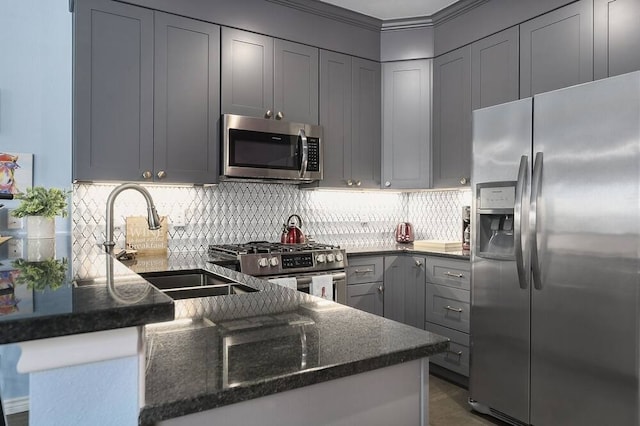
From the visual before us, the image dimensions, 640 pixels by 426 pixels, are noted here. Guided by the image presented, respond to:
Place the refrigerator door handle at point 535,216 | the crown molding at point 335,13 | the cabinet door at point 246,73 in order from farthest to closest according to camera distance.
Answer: the crown molding at point 335,13 < the cabinet door at point 246,73 < the refrigerator door handle at point 535,216

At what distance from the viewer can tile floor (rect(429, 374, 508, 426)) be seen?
256 centimetres

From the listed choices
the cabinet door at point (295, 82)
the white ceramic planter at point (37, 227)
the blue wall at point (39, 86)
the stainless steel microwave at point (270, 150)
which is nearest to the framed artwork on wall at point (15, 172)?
the blue wall at point (39, 86)

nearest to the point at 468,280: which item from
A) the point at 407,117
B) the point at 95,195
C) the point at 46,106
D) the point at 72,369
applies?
the point at 407,117

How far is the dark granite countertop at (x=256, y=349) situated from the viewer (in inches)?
26.8

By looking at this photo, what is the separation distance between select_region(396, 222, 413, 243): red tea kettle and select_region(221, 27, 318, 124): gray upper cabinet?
51.4 inches

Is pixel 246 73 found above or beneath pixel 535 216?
above

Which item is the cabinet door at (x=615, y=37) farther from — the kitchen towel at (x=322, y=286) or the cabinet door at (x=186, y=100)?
the cabinet door at (x=186, y=100)

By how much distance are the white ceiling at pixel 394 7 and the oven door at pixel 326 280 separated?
6.81ft

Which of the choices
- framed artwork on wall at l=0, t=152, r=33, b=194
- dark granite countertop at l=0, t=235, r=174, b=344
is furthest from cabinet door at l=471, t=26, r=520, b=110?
framed artwork on wall at l=0, t=152, r=33, b=194

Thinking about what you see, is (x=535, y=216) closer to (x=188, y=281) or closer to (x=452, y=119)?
(x=452, y=119)

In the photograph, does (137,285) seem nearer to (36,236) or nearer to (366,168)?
(36,236)

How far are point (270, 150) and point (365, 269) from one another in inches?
44.3

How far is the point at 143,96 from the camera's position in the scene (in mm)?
2754

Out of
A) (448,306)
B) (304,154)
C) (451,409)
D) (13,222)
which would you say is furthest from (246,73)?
(451,409)
